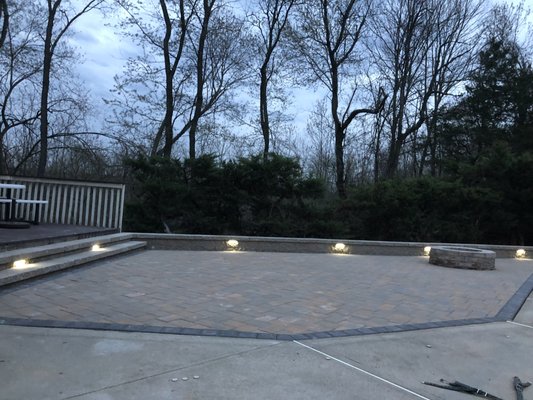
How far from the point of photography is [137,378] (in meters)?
2.93

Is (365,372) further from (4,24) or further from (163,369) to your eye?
(4,24)

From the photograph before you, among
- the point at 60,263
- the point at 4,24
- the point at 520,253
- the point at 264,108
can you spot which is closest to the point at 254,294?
the point at 60,263

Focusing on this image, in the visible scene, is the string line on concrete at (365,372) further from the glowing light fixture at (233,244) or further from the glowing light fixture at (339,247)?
the glowing light fixture at (339,247)

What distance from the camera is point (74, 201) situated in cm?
994

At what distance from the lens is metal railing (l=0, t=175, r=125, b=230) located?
31.8 ft

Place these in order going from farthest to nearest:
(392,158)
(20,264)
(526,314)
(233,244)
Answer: (392,158), (233,244), (20,264), (526,314)

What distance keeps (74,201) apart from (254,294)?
596 cm

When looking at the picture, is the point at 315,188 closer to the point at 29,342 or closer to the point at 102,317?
the point at 102,317

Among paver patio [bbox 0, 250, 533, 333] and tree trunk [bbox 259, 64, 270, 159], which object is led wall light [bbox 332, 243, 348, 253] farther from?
tree trunk [bbox 259, 64, 270, 159]

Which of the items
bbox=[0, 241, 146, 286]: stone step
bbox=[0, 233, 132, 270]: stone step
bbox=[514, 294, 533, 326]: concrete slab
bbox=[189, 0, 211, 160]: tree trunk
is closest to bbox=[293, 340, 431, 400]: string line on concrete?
bbox=[514, 294, 533, 326]: concrete slab

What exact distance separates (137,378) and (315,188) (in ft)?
32.9

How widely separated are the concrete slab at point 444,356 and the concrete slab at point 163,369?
26cm

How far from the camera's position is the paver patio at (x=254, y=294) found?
4566 mm

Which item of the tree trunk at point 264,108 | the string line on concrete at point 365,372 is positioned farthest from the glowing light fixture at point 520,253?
the string line on concrete at point 365,372
